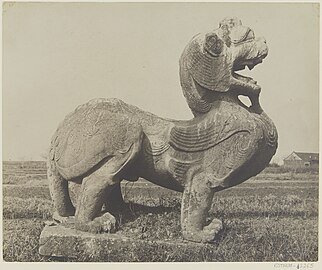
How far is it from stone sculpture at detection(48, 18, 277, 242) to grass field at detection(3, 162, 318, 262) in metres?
0.18

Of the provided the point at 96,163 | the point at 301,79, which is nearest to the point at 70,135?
the point at 96,163

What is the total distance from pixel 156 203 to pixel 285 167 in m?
0.99

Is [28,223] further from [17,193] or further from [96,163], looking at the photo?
[96,163]

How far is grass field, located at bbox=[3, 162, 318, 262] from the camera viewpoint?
17.8 feet

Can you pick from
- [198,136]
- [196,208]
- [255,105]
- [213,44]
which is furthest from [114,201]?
[213,44]

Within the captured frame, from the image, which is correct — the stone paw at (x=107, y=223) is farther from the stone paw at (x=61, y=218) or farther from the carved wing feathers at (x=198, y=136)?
the carved wing feathers at (x=198, y=136)

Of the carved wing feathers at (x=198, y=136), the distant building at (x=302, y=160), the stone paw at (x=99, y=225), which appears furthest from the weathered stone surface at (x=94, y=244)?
the distant building at (x=302, y=160)

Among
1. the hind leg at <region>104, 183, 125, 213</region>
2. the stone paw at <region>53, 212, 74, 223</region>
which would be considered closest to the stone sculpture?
the stone paw at <region>53, 212, 74, 223</region>

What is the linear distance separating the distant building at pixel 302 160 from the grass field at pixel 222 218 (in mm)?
83

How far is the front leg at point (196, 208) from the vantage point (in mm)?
5305

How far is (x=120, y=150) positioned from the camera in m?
5.24

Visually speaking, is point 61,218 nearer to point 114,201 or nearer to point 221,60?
point 114,201

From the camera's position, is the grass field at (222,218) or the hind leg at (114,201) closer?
the grass field at (222,218)

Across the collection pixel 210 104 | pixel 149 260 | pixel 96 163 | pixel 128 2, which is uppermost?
pixel 128 2
